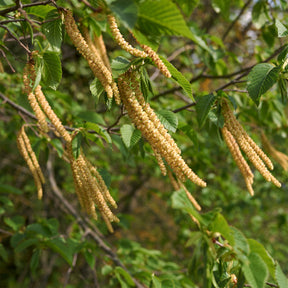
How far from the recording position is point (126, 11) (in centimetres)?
76

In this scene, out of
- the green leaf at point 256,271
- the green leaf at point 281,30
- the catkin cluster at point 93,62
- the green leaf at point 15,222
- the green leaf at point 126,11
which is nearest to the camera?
the green leaf at point 126,11

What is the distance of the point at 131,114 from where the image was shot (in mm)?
1148

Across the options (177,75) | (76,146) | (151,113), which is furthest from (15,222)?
(177,75)

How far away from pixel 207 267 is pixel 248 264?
0.45 ft

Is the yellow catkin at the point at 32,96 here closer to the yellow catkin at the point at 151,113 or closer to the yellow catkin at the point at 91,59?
the yellow catkin at the point at 91,59

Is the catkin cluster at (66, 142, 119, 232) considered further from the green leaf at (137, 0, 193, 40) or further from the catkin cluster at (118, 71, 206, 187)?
the green leaf at (137, 0, 193, 40)

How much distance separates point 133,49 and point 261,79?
25.5 inches

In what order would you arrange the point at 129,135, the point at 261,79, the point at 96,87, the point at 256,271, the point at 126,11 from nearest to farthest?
the point at 126,11 → the point at 256,271 → the point at 96,87 → the point at 261,79 → the point at 129,135

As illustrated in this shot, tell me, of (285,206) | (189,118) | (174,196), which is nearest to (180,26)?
(174,196)

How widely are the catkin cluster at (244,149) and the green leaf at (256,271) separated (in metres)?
0.47

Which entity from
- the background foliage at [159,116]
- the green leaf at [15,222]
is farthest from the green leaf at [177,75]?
the green leaf at [15,222]

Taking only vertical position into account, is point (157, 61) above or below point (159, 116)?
above

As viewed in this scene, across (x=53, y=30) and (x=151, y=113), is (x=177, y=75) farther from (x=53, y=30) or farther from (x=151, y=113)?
(x=53, y=30)

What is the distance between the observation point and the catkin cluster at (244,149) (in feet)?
4.32
